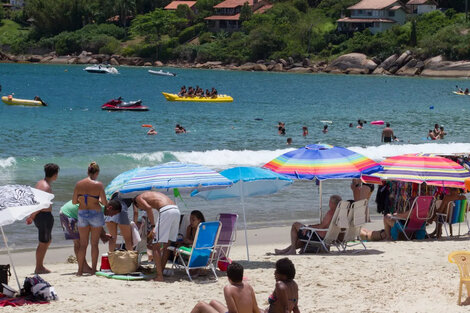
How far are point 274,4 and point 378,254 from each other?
122902mm

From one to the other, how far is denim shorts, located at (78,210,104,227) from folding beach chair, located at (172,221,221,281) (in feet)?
3.35

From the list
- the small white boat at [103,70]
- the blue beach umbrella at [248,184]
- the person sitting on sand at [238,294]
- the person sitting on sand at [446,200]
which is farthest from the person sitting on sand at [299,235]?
the small white boat at [103,70]

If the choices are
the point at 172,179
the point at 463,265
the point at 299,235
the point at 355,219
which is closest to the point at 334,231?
the point at 355,219

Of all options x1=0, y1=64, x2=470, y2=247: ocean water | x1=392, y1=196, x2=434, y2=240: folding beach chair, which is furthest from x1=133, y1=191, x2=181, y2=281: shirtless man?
x1=392, y1=196, x2=434, y2=240: folding beach chair

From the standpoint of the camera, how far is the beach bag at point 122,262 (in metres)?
9.96

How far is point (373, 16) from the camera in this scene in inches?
4594

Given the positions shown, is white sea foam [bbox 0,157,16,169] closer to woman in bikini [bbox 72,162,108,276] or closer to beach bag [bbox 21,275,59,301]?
woman in bikini [bbox 72,162,108,276]

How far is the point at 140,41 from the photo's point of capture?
425ft

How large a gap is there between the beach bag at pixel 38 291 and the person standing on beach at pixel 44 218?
1054 mm

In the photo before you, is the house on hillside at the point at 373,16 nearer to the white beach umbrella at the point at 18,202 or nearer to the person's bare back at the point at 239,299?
the white beach umbrella at the point at 18,202

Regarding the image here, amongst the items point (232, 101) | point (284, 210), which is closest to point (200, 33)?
point (232, 101)

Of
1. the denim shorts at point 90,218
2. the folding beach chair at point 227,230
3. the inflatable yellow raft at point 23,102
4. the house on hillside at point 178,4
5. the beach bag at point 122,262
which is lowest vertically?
the inflatable yellow raft at point 23,102

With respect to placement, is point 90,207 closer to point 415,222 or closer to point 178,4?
point 415,222

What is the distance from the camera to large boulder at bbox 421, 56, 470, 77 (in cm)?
9694
